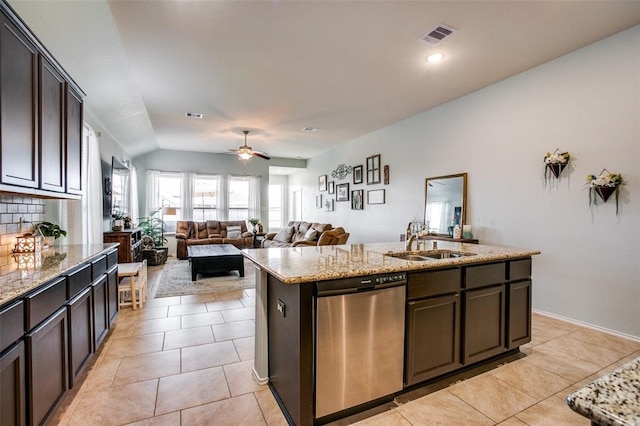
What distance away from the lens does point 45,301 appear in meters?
1.63

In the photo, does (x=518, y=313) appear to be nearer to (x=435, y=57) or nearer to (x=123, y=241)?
(x=435, y=57)

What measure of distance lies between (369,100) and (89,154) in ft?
13.4

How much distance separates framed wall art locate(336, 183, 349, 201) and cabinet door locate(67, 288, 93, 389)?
593 centimetres

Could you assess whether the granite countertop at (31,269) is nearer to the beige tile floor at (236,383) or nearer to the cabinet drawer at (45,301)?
the cabinet drawer at (45,301)

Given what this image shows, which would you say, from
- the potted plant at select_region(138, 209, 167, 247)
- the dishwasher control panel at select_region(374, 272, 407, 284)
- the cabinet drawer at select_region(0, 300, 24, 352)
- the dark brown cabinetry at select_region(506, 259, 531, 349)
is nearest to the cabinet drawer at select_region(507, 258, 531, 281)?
the dark brown cabinetry at select_region(506, 259, 531, 349)

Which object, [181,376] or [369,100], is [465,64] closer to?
[369,100]

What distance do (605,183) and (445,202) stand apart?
2.00m

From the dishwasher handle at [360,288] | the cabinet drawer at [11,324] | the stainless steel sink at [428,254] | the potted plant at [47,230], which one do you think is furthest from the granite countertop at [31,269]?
the stainless steel sink at [428,254]

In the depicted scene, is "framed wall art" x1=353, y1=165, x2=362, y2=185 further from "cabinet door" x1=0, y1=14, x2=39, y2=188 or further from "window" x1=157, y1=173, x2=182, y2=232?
"cabinet door" x1=0, y1=14, x2=39, y2=188

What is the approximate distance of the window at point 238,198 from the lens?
938 cm

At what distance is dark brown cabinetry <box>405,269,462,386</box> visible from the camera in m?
1.99

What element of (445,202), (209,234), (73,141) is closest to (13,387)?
(73,141)

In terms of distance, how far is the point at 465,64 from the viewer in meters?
3.50

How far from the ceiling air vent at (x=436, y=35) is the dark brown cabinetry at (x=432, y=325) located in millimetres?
2174
